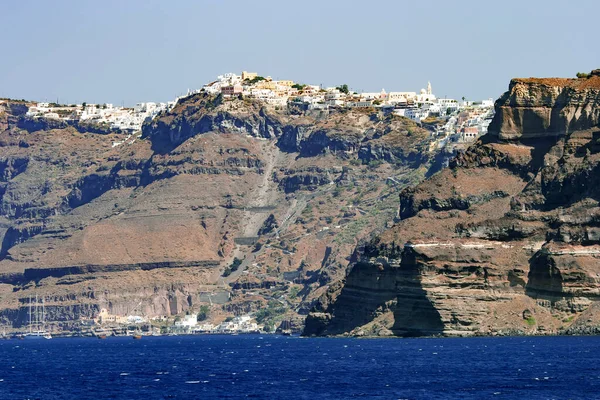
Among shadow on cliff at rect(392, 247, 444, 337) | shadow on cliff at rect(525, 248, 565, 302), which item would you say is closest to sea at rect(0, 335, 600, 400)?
shadow on cliff at rect(392, 247, 444, 337)

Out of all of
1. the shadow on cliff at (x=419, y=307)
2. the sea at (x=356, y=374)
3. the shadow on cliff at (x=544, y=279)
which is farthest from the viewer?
the shadow on cliff at (x=419, y=307)

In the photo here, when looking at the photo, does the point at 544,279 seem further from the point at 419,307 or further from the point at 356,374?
the point at 356,374

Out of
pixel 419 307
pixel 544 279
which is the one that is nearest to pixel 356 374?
pixel 544 279

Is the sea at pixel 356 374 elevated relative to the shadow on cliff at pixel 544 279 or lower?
lower

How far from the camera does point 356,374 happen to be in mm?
153750

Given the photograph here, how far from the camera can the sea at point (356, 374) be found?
13612 cm

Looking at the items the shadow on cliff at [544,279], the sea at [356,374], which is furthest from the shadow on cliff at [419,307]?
the shadow on cliff at [544,279]

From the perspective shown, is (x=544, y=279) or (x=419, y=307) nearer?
(x=544, y=279)

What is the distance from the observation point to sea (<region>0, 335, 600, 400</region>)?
136125 mm

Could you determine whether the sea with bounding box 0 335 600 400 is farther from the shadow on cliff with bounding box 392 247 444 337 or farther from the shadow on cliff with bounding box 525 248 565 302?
the shadow on cliff with bounding box 525 248 565 302

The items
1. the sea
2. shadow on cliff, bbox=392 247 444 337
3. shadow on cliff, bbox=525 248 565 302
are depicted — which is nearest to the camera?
the sea

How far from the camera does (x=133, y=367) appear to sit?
180 meters

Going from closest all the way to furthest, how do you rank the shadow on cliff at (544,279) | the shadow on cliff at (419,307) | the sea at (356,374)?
1. the sea at (356,374)
2. the shadow on cliff at (544,279)
3. the shadow on cliff at (419,307)

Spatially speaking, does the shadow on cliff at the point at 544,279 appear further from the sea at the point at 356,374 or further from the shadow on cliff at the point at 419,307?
the shadow on cliff at the point at 419,307
